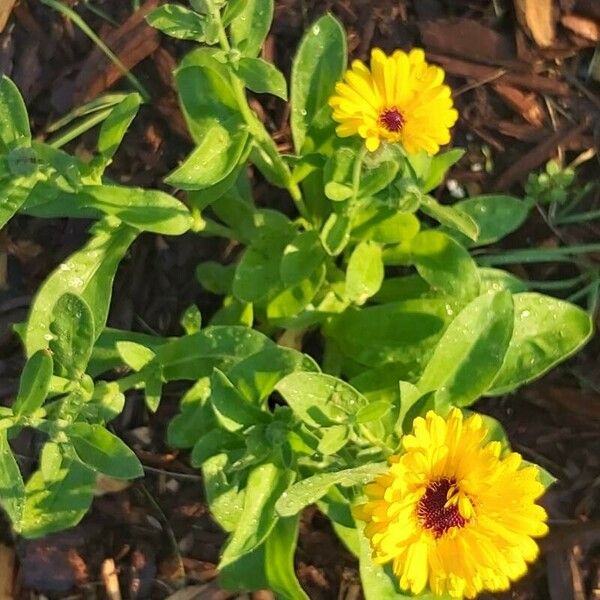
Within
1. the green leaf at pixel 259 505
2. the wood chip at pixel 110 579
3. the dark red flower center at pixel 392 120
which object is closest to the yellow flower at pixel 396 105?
the dark red flower center at pixel 392 120

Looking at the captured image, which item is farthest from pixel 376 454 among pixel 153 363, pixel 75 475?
pixel 75 475

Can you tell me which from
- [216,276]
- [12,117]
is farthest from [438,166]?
[12,117]

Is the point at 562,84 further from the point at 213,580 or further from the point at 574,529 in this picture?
the point at 213,580

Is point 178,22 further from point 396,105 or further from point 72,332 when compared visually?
point 72,332

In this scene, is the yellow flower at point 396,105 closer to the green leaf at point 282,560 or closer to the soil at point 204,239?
the soil at point 204,239

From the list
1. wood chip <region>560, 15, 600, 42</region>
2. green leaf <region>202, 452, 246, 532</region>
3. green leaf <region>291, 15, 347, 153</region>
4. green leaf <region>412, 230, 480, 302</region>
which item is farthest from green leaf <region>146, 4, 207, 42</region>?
wood chip <region>560, 15, 600, 42</region>

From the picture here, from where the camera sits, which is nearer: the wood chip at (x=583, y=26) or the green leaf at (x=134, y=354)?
the green leaf at (x=134, y=354)

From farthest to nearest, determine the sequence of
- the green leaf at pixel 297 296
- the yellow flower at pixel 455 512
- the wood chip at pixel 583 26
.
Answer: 1. the wood chip at pixel 583 26
2. the green leaf at pixel 297 296
3. the yellow flower at pixel 455 512
